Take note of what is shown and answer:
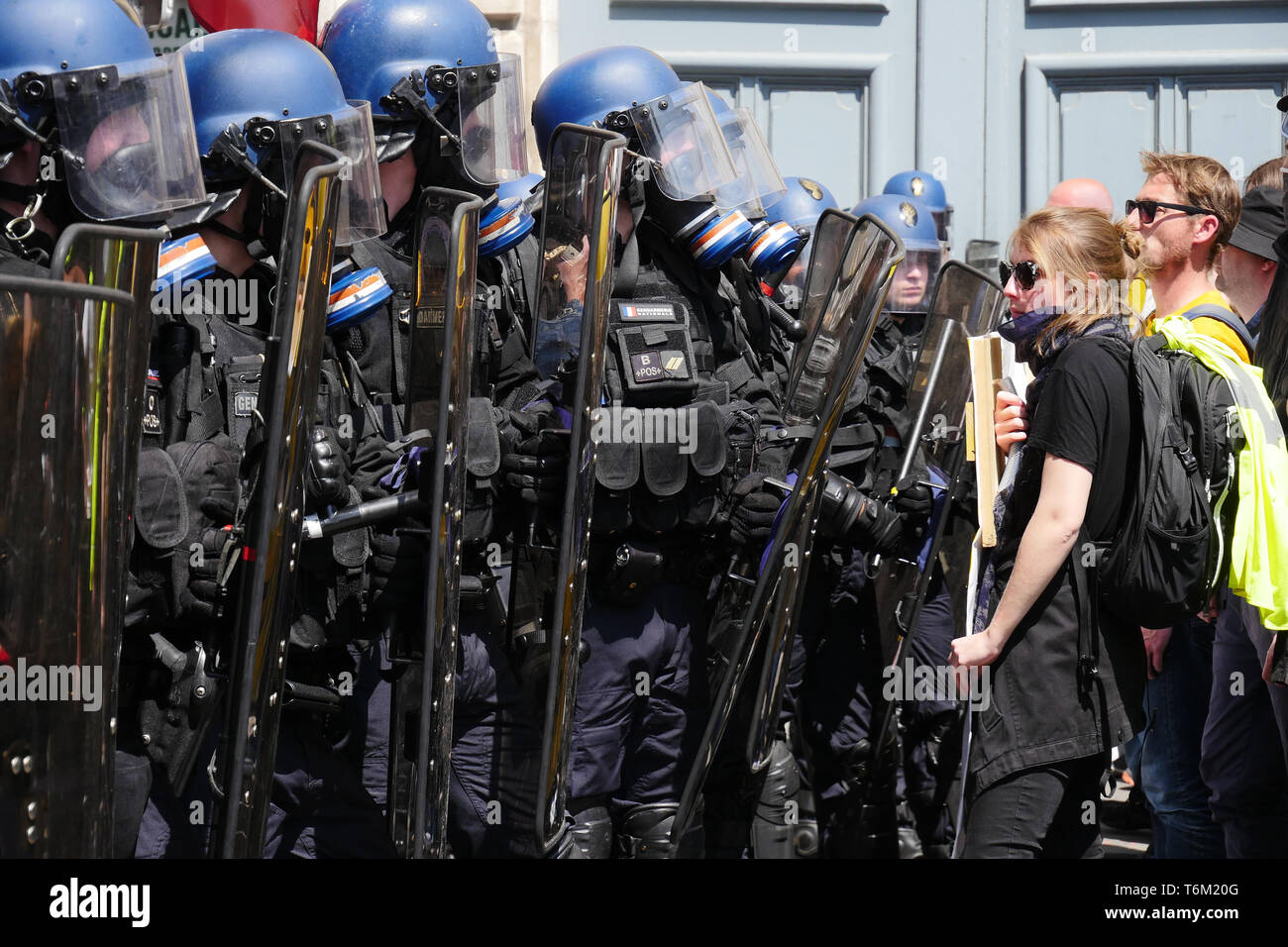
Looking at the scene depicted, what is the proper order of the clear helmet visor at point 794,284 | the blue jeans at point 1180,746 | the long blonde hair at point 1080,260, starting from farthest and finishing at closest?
the clear helmet visor at point 794,284, the blue jeans at point 1180,746, the long blonde hair at point 1080,260

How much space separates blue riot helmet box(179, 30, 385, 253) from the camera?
9.93 ft

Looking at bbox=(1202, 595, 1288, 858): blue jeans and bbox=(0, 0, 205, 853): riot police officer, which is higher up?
bbox=(0, 0, 205, 853): riot police officer

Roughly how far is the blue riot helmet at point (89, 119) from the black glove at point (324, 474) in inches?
21.2

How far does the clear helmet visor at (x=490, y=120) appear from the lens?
358cm

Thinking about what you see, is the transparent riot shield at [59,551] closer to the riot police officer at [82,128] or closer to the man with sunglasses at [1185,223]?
the riot police officer at [82,128]

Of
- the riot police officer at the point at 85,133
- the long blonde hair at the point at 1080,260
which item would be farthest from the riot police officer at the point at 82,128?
the long blonde hair at the point at 1080,260

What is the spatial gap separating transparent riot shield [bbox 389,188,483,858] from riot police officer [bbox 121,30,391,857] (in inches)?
6.1

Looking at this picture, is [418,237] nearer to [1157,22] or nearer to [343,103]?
[343,103]

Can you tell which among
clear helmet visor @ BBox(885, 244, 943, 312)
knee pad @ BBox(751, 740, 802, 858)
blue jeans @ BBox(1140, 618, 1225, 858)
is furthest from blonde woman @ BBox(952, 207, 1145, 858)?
clear helmet visor @ BBox(885, 244, 943, 312)

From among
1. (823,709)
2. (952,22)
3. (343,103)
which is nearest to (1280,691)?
(823,709)

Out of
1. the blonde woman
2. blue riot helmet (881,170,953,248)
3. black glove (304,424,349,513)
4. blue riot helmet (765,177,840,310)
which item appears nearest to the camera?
black glove (304,424,349,513)

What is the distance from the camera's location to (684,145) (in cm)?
362

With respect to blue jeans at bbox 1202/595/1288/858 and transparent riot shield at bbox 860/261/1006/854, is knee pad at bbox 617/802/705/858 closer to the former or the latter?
transparent riot shield at bbox 860/261/1006/854

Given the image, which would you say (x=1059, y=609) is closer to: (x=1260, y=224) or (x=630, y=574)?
(x=630, y=574)
